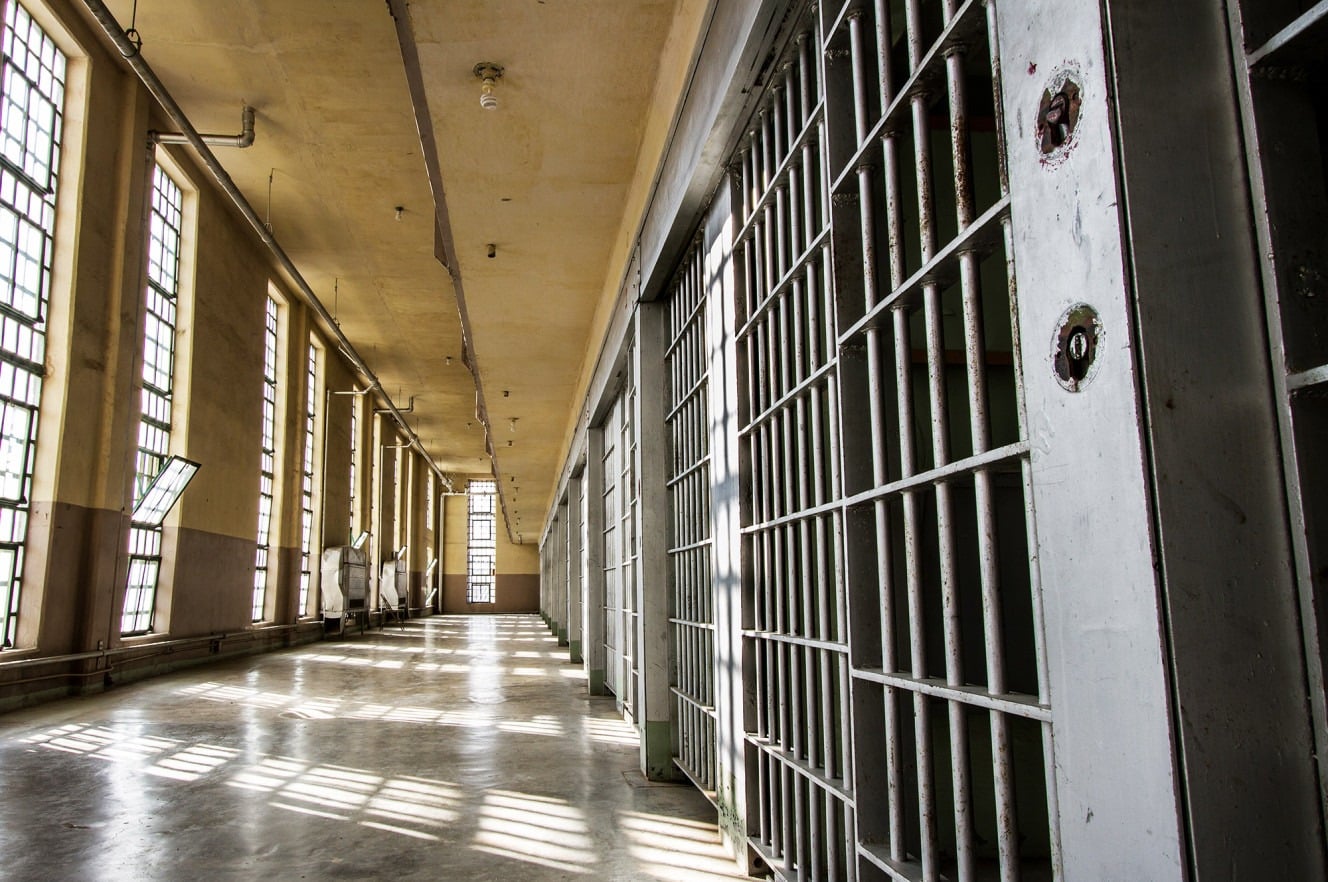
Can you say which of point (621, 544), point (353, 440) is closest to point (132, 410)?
point (621, 544)

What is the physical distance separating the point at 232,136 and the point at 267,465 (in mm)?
9625

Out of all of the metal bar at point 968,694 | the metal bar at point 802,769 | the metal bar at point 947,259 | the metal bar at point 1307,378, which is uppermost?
the metal bar at point 947,259

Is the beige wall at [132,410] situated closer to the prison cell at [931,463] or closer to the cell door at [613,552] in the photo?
the cell door at [613,552]

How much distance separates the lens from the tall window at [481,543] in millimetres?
49094

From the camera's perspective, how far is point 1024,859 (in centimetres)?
293

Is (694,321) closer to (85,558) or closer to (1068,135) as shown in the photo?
(1068,135)

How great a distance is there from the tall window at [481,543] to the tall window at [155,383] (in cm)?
3357

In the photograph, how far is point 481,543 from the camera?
4956 centimetres

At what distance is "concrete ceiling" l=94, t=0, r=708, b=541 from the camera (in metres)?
4.87

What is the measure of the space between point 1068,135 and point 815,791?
7.83 ft

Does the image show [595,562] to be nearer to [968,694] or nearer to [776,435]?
[776,435]

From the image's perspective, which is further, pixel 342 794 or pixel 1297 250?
pixel 342 794

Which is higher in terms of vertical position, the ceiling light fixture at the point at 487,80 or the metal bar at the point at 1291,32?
the ceiling light fixture at the point at 487,80

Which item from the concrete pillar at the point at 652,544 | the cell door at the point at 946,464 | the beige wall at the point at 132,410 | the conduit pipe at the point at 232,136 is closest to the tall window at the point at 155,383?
the beige wall at the point at 132,410
